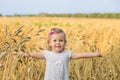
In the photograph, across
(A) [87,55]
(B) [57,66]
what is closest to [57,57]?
(B) [57,66]

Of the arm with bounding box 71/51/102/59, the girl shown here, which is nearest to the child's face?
the girl

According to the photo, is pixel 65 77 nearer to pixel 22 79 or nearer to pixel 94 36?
pixel 22 79

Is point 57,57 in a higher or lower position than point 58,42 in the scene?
lower

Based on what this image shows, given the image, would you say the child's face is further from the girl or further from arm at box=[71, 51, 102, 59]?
arm at box=[71, 51, 102, 59]

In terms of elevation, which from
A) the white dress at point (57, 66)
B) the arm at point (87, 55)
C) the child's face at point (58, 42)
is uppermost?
the child's face at point (58, 42)

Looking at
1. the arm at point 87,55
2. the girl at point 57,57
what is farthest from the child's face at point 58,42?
the arm at point 87,55

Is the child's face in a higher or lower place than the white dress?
higher

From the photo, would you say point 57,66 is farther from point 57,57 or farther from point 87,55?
point 87,55

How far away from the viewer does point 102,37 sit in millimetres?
5820

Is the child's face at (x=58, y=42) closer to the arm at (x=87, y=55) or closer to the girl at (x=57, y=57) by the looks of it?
the girl at (x=57, y=57)

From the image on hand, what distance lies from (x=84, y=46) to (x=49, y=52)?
1558mm

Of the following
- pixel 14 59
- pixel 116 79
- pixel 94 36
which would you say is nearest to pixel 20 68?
pixel 14 59

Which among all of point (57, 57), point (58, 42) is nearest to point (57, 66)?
point (57, 57)

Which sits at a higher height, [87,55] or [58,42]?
[58,42]
